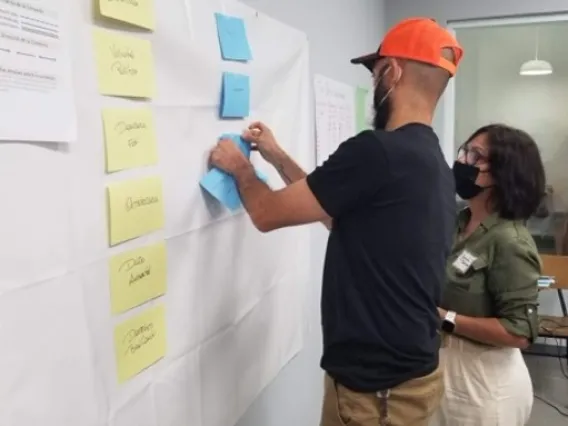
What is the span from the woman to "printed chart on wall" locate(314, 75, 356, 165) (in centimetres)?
51

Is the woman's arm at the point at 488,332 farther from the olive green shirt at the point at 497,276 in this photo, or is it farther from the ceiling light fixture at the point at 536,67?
the ceiling light fixture at the point at 536,67

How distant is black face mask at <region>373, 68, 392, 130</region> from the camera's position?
1.49 m

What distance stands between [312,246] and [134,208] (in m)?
1.20

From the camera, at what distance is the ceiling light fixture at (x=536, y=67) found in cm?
392

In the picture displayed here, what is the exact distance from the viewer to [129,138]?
1127 mm

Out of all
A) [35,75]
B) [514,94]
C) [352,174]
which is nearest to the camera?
[35,75]

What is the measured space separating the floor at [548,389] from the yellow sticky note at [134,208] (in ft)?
9.05

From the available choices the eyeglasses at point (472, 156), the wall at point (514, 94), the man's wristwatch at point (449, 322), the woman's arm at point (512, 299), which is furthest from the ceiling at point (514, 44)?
the man's wristwatch at point (449, 322)

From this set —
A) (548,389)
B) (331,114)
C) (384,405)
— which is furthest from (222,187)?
(548,389)

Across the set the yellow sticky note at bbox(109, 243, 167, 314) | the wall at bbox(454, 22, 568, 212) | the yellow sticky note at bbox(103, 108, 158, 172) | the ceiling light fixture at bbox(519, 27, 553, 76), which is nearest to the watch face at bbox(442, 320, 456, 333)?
the yellow sticky note at bbox(109, 243, 167, 314)

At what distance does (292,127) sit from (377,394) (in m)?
0.85

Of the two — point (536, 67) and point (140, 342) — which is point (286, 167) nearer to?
point (140, 342)

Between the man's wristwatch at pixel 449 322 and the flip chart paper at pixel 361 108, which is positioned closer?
the man's wristwatch at pixel 449 322

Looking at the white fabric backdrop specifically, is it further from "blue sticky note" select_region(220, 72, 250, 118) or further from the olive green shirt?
the olive green shirt
